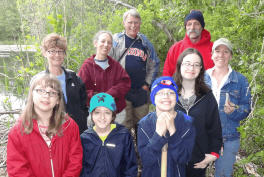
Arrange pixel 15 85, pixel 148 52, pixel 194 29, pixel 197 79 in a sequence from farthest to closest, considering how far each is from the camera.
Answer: pixel 15 85
pixel 148 52
pixel 194 29
pixel 197 79

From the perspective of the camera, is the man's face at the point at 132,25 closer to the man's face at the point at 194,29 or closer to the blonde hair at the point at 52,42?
the man's face at the point at 194,29

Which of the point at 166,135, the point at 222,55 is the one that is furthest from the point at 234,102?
the point at 166,135

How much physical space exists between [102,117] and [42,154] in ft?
2.20

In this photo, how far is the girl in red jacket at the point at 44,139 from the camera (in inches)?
85.4

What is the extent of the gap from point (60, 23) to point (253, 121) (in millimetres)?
3011

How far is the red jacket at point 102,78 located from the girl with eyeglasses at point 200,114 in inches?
45.7

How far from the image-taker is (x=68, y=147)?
2.37 m

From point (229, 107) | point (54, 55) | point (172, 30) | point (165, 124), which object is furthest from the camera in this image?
point (172, 30)

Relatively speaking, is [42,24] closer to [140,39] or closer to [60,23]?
[60,23]

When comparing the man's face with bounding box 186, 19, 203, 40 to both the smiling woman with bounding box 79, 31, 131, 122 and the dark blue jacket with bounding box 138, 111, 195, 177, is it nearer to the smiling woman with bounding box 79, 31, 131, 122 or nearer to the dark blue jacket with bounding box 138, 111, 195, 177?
the smiling woman with bounding box 79, 31, 131, 122

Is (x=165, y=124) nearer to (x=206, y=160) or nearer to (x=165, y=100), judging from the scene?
(x=165, y=100)

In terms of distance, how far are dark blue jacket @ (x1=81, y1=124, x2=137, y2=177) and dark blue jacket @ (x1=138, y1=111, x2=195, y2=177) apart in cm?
27

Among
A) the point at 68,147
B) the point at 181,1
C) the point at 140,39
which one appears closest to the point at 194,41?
the point at 140,39

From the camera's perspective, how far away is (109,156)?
96.3 inches
